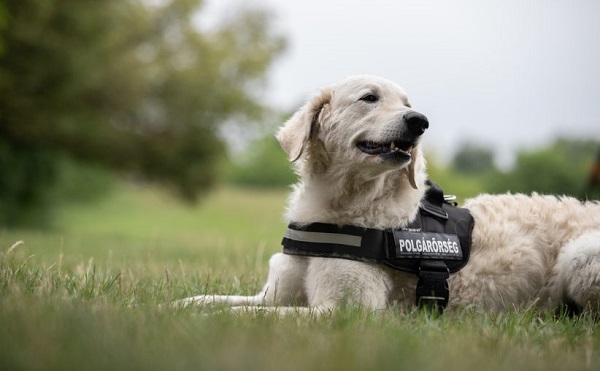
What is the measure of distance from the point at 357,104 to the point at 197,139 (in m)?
20.2

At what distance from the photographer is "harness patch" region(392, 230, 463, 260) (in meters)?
4.48

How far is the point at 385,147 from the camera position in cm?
449

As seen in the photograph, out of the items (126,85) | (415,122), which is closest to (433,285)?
(415,122)

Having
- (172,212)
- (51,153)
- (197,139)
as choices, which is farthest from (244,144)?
(172,212)

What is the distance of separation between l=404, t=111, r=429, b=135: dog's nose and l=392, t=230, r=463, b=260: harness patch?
0.66 meters

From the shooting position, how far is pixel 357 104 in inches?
184

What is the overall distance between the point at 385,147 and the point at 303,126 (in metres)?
0.59

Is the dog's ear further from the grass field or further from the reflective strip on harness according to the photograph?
the grass field

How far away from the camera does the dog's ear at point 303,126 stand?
4652mm

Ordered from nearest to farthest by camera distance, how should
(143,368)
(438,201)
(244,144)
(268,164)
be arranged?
1. (143,368)
2. (438,201)
3. (244,144)
4. (268,164)

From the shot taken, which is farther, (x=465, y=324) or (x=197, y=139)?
(x=197, y=139)

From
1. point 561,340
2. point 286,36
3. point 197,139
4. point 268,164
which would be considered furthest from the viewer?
point 268,164

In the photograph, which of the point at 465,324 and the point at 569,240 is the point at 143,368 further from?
the point at 569,240

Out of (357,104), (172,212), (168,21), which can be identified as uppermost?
(168,21)
